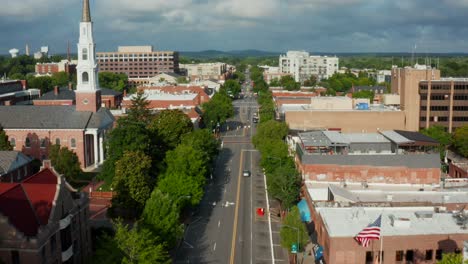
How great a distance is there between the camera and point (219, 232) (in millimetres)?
57344

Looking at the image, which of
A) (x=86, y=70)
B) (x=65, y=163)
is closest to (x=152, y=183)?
(x=65, y=163)

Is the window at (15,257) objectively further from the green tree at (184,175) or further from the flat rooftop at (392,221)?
the flat rooftop at (392,221)

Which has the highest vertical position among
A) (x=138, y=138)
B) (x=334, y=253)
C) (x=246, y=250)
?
(x=138, y=138)

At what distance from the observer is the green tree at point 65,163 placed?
2857 inches

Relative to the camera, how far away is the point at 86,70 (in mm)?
91875

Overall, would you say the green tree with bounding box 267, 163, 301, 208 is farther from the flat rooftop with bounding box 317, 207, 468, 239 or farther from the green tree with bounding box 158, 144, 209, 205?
the flat rooftop with bounding box 317, 207, 468, 239

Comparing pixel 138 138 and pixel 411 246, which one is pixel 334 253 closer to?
pixel 411 246

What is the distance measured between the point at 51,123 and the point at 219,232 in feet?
152

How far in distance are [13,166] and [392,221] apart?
48493mm

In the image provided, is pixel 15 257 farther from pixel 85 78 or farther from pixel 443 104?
pixel 443 104

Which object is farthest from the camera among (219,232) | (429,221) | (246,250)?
(219,232)

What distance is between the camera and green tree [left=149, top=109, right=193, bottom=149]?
8300 centimetres

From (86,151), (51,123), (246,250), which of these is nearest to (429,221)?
(246,250)

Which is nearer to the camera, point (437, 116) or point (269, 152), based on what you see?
point (269, 152)
